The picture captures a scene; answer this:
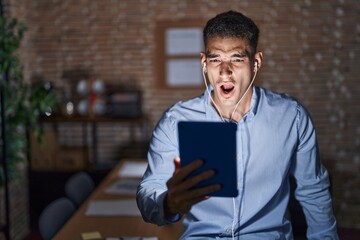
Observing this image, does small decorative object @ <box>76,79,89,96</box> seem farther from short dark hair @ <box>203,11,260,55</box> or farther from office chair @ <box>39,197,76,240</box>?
short dark hair @ <box>203,11,260,55</box>

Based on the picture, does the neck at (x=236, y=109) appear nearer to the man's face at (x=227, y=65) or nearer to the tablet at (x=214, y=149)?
the man's face at (x=227, y=65)

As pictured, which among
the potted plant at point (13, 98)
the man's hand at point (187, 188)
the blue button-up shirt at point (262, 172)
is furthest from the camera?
the potted plant at point (13, 98)

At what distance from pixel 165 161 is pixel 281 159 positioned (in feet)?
1.24

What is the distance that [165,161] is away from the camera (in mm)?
1604

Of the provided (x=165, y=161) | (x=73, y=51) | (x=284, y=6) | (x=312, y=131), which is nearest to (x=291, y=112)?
(x=312, y=131)

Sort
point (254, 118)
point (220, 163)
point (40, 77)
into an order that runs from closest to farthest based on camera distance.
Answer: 1. point (220, 163)
2. point (254, 118)
3. point (40, 77)

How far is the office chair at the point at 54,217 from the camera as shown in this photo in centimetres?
272

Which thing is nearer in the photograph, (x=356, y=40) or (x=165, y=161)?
(x=165, y=161)

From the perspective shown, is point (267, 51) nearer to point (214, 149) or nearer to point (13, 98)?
point (13, 98)

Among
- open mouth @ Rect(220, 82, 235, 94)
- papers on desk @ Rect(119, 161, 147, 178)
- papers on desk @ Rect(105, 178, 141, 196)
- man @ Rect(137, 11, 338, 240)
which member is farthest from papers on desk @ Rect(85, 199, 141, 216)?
open mouth @ Rect(220, 82, 235, 94)

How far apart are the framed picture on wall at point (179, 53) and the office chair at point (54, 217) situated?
9.13 ft

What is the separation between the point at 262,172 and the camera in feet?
5.46

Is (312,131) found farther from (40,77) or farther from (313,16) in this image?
(40,77)

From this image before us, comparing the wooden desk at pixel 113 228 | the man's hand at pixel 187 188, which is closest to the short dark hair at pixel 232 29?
the man's hand at pixel 187 188
